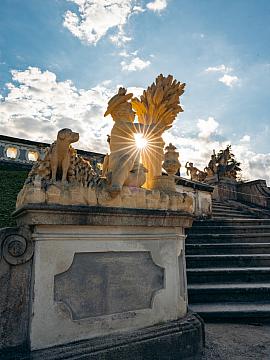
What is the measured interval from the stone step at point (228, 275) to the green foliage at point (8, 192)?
4.16 metres

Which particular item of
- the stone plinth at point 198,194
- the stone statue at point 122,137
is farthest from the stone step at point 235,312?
the stone plinth at point 198,194

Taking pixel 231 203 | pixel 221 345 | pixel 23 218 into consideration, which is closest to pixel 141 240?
pixel 23 218

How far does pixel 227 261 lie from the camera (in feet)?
17.9

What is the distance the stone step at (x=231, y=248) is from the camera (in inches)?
235

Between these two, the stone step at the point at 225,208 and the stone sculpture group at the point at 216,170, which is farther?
the stone sculpture group at the point at 216,170

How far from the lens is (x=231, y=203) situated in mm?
15172

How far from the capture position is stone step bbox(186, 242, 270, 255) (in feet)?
19.6

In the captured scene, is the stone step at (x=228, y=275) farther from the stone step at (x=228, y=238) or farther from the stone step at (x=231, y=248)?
the stone step at (x=228, y=238)

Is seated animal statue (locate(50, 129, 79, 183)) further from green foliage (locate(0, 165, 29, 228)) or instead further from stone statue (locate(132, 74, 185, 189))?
green foliage (locate(0, 165, 29, 228))

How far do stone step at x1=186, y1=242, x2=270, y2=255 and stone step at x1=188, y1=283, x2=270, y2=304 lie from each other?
4.56 ft

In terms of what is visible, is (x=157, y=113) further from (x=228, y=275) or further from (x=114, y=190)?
(x=228, y=275)

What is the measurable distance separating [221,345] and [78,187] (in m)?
2.69

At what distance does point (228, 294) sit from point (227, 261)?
0.98m

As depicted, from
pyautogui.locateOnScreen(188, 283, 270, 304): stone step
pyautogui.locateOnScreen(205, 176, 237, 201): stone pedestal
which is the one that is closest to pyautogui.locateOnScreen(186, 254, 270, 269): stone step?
pyautogui.locateOnScreen(188, 283, 270, 304): stone step
